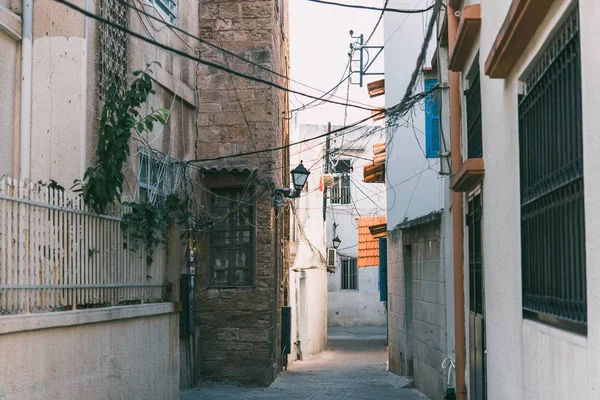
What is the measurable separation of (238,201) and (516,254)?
9.76 metres

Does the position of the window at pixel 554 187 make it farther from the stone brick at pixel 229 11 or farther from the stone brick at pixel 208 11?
the stone brick at pixel 208 11

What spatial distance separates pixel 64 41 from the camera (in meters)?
10.1

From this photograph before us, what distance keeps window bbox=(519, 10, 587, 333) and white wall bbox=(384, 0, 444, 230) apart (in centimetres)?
725

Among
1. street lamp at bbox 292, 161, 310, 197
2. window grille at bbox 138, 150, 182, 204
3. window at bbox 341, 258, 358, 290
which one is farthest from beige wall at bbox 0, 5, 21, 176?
window at bbox 341, 258, 358, 290

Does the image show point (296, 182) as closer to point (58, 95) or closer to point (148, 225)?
point (148, 225)

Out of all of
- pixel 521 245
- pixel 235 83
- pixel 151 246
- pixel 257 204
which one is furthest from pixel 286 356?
pixel 521 245

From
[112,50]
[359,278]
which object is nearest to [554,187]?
[112,50]

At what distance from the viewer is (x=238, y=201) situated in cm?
1543

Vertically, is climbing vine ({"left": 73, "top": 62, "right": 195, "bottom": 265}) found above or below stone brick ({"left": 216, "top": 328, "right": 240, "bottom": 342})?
above

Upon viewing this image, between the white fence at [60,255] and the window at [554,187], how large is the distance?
409 centimetres

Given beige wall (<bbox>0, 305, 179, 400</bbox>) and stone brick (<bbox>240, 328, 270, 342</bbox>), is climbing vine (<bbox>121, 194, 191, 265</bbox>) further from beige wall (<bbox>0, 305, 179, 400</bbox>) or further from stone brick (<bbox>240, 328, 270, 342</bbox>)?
stone brick (<bbox>240, 328, 270, 342</bbox>)

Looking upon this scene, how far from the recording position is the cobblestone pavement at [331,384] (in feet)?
45.5

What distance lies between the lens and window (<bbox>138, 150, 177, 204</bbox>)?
489 inches

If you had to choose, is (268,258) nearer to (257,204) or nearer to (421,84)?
(257,204)
